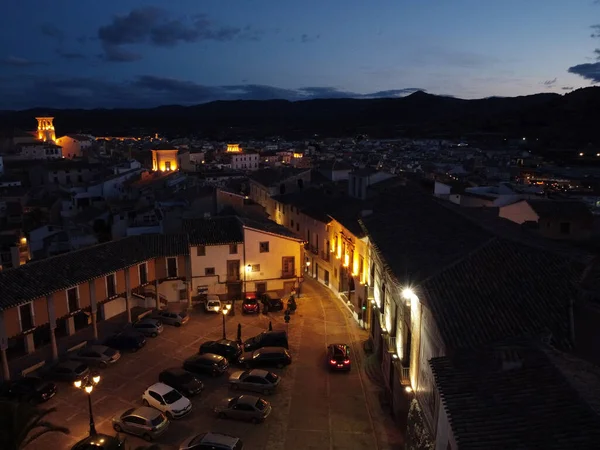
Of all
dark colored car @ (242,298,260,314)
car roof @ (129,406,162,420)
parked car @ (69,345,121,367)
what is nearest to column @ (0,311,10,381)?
parked car @ (69,345,121,367)

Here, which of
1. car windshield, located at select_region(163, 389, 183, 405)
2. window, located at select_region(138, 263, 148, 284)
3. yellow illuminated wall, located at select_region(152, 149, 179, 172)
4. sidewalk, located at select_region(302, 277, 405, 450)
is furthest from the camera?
yellow illuminated wall, located at select_region(152, 149, 179, 172)

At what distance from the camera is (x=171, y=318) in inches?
1239

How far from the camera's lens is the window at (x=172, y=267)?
34.1 meters

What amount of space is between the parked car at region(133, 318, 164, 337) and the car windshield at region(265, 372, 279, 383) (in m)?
8.99

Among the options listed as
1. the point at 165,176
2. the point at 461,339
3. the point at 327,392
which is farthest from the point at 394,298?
the point at 165,176

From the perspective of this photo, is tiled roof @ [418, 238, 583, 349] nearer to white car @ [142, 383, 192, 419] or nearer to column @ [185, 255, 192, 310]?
white car @ [142, 383, 192, 419]

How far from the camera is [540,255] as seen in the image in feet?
54.5

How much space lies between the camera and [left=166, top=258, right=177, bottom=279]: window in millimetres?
34062

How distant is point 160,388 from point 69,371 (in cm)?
564

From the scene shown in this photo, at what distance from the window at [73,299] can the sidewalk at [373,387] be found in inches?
612

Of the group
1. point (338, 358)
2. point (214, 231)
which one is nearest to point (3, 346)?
point (214, 231)

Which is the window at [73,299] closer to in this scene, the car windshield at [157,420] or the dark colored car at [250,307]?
the dark colored car at [250,307]

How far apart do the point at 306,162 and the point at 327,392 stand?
8997 centimetres

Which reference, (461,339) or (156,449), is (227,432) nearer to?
(156,449)
